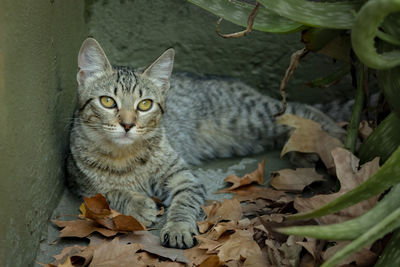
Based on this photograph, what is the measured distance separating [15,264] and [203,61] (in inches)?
115

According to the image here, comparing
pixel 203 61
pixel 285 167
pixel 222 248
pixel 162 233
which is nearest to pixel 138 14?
pixel 203 61

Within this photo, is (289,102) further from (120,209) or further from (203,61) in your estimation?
(120,209)

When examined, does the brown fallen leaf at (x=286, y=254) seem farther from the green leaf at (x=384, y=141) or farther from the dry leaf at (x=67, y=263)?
the dry leaf at (x=67, y=263)

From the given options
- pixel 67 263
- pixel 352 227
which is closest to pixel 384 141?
pixel 352 227

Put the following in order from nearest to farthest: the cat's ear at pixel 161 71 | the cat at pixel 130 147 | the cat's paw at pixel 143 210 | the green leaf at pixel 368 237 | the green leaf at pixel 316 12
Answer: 1. the green leaf at pixel 368 237
2. the green leaf at pixel 316 12
3. the cat's paw at pixel 143 210
4. the cat at pixel 130 147
5. the cat's ear at pixel 161 71

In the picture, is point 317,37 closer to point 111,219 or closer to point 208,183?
point 208,183

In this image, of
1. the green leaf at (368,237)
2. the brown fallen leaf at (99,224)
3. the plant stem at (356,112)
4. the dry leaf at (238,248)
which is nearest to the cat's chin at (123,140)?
the brown fallen leaf at (99,224)

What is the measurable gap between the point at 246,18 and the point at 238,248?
1.32 meters

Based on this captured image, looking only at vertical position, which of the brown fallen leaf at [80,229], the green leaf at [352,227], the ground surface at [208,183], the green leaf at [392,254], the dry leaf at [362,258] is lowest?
the ground surface at [208,183]

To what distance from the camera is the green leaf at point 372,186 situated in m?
1.98

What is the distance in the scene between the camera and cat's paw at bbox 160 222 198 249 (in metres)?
3.06

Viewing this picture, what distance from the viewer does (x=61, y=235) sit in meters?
3.10

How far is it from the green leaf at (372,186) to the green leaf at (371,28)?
1.28 ft

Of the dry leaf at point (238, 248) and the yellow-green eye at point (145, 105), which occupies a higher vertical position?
the yellow-green eye at point (145, 105)
